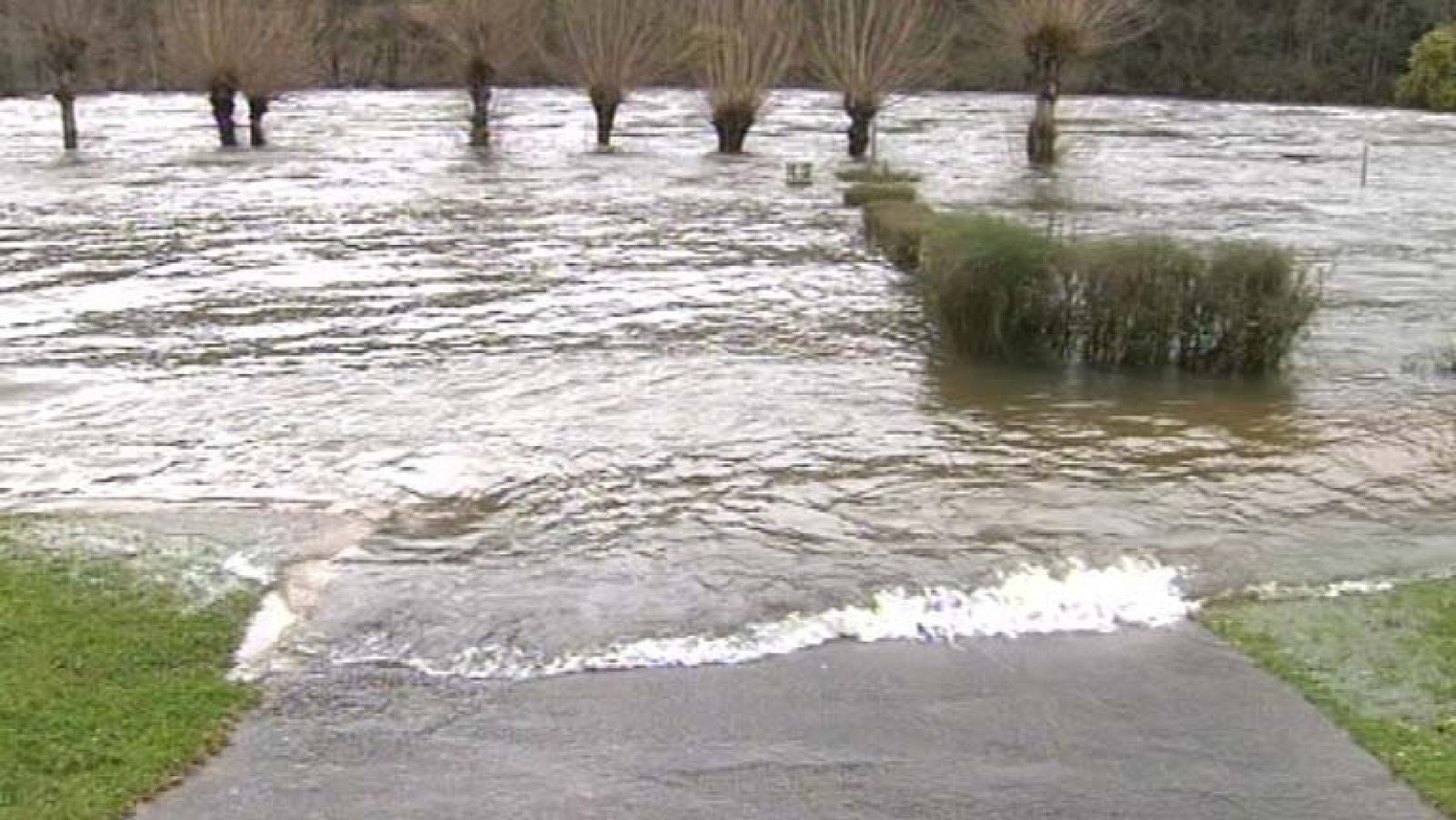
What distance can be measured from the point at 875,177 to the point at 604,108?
598 inches

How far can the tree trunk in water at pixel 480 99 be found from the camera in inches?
1736

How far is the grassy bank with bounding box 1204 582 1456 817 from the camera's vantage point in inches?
262

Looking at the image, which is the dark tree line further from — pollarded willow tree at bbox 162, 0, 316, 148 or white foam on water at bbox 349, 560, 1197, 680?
white foam on water at bbox 349, 560, 1197, 680

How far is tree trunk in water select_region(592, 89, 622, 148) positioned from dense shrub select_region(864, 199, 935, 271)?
19952 millimetres

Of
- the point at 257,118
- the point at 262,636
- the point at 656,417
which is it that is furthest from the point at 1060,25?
the point at 262,636

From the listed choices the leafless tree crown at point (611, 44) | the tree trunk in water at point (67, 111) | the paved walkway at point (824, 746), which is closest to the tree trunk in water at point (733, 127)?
the leafless tree crown at point (611, 44)

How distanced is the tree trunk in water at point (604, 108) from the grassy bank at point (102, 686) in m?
36.5

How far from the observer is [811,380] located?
15414 millimetres

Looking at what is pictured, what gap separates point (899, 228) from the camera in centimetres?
2281

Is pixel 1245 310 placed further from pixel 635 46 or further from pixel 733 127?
pixel 635 46

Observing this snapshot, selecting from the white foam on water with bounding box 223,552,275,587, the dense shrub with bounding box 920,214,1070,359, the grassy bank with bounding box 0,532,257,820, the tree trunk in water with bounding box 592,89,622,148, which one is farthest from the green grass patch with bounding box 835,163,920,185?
the grassy bank with bounding box 0,532,257,820

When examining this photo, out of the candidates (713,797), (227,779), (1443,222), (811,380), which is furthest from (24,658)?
(1443,222)

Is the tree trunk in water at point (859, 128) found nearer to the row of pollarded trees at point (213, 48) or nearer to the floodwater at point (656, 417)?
the floodwater at point (656, 417)

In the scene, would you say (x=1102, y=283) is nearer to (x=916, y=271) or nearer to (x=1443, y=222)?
(x=916, y=271)
